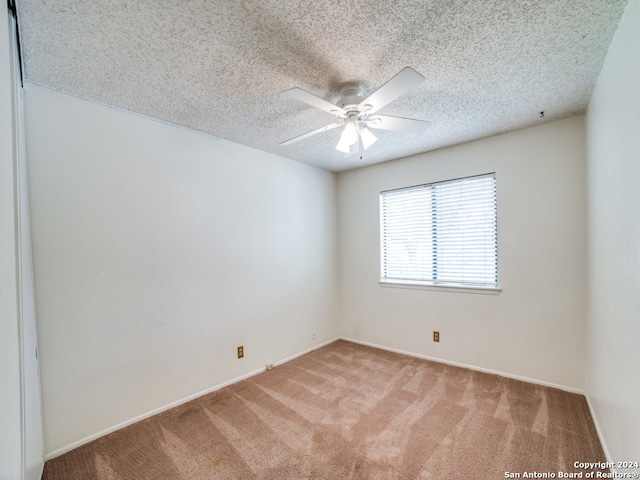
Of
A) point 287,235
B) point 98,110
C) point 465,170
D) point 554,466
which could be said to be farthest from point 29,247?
point 465,170

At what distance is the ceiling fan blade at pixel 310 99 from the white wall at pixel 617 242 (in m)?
1.37

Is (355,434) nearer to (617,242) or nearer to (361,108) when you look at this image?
(617,242)

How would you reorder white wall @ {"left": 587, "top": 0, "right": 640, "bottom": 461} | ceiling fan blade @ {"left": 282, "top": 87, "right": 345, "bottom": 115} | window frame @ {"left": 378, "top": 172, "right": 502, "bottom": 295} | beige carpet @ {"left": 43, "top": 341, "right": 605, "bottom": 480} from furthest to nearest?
window frame @ {"left": 378, "top": 172, "right": 502, "bottom": 295} < beige carpet @ {"left": 43, "top": 341, "right": 605, "bottom": 480} < ceiling fan blade @ {"left": 282, "top": 87, "right": 345, "bottom": 115} < white wall @ {"left": 587, "top": 0, "right": 640, "bottom": 461}

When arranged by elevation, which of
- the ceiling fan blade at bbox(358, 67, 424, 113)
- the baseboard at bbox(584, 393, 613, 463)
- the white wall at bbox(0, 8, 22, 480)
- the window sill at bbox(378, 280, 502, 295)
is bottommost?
the baseboard at bbox(584, 393, 613, 463)

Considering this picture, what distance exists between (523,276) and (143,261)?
3.34 m

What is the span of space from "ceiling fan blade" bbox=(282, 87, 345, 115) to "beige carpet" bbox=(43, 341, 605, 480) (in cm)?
213

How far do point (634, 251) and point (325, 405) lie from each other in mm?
2175

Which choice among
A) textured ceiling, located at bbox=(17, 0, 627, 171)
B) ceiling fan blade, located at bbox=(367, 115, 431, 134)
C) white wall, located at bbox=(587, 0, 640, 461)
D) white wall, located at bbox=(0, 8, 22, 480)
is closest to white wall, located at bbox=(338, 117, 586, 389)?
white wall, located at bbox=(587, 0, 640, 461)

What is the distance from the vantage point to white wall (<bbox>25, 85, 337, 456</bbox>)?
1.85m

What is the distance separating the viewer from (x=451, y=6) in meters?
1.28

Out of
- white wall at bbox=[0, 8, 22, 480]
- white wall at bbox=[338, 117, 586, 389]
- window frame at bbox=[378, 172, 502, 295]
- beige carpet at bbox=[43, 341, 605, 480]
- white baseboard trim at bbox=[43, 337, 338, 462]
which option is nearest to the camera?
white wall at bbox=[0, 8, 22, 480]

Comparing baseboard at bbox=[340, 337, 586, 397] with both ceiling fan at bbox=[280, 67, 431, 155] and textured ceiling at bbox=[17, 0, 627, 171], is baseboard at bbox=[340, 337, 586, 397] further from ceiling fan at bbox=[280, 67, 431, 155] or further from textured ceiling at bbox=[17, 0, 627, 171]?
ceiling fan at bbox=[280, 67, 431, 155]

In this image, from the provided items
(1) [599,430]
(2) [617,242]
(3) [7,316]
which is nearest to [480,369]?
(1) [599,430]

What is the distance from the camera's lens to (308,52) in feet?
5.10
